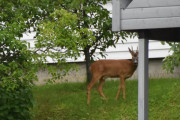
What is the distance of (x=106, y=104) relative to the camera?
1174 centimetres

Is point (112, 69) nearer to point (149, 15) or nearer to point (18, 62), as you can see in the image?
point (18, 62)

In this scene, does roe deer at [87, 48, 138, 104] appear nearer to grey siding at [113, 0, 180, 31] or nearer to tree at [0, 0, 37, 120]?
tree at [0, 0, 37, 120]

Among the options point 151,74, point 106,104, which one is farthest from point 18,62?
point 151,74

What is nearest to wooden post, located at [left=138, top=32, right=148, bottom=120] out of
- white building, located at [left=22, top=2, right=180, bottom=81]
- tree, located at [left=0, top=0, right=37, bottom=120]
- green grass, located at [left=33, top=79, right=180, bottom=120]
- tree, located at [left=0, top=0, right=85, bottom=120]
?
tree, located at [left=0, top=0, right=85, bottom=120]

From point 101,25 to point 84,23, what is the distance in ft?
1.27

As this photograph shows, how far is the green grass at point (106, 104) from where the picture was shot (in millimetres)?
11156

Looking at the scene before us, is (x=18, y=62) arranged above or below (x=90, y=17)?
below

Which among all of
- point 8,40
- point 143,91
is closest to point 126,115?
point 8,40

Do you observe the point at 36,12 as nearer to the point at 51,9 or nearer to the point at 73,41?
the point at 51,9

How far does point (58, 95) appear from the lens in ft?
41.8

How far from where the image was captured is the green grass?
1116 cm

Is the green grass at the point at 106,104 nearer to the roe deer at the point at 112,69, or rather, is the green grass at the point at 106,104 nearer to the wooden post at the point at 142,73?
the roe deer at the point at 112,69

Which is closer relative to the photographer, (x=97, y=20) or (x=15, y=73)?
(x=15, y=73)

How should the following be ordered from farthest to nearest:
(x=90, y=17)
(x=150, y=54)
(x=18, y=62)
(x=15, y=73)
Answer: (x=150, y=54) < (x=90, y=17) < (x=18, y=62) < (x=15, y=73)
